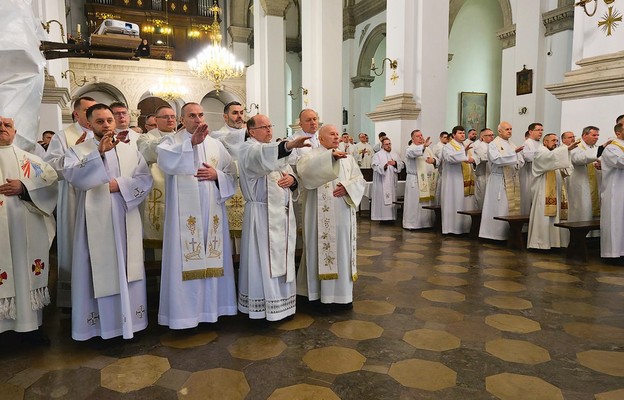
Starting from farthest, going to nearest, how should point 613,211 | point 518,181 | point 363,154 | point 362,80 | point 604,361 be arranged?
point 362,80 < point 363,154 < point 518,181 < point 613,211 < point 604,361

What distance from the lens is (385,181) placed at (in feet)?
30.2

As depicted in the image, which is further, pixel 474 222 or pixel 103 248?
pixel 474 222

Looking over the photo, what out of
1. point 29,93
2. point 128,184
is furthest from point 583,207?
point 29,93

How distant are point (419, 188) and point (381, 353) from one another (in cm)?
546

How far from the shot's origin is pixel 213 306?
3.72 meters

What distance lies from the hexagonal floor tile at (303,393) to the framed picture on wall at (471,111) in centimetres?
1471

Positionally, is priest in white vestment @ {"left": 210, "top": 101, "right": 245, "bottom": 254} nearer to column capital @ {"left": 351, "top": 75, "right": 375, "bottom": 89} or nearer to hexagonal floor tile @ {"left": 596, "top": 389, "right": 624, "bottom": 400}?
hexagonal floor tile @ {"left": 596, "top": 389, "right": 624, "bottom": 400}

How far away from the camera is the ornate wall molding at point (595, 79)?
19.9ft

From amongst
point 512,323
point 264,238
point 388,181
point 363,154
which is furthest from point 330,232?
point 363,154

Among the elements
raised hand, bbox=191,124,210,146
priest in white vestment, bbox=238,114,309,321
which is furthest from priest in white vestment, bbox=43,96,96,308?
priest in white vestment, bbox=238,114,309,321

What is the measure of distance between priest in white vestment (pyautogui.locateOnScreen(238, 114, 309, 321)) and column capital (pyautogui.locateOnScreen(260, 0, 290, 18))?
38.4 feet

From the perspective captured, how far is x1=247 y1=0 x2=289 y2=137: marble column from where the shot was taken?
1454cm

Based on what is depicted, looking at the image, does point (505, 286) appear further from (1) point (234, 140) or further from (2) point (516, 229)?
(1) point (234, 140)

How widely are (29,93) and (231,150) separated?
1.79 m
